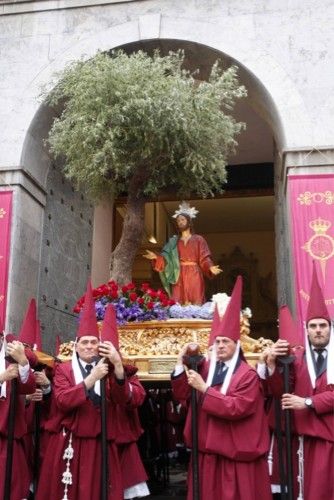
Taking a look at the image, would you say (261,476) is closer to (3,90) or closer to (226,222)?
(3,90)

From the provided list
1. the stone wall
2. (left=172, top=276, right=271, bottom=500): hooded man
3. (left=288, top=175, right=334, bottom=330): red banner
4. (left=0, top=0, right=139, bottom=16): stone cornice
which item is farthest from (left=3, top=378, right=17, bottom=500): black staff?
(left=0, top=0, right=139, bottom=16): stone cornice

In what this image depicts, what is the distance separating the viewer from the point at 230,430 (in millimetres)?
4633

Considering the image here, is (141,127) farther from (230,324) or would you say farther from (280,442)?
(280,442)

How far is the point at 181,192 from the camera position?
8.09m

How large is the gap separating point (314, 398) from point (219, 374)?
772 millimetres

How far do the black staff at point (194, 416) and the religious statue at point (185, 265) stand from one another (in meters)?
2.98

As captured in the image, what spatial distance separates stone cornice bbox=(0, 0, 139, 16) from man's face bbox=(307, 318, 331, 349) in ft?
24.6

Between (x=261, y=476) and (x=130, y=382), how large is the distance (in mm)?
1383

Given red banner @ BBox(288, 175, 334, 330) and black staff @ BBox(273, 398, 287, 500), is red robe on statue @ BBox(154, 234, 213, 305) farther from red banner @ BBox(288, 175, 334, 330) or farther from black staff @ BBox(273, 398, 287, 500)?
black staff @ BBox(273, 398, 287, 500)

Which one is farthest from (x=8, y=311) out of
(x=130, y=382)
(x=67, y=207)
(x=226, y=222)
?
(x=226, y=222)

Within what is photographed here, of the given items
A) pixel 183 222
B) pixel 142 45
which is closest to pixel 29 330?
pixel 183 222

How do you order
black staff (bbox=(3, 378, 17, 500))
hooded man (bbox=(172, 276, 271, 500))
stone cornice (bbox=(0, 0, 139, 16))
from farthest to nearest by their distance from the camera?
stone cornice (bbox=(0, 0, 139, 16)) → black staff (bbox=(3, 378, 17, 500)) → hooded man (bbox=(172, 276, 271, 500))

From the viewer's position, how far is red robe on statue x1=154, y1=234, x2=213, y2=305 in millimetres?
7977

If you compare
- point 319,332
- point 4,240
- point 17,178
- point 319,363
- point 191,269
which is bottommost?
point 319,363
